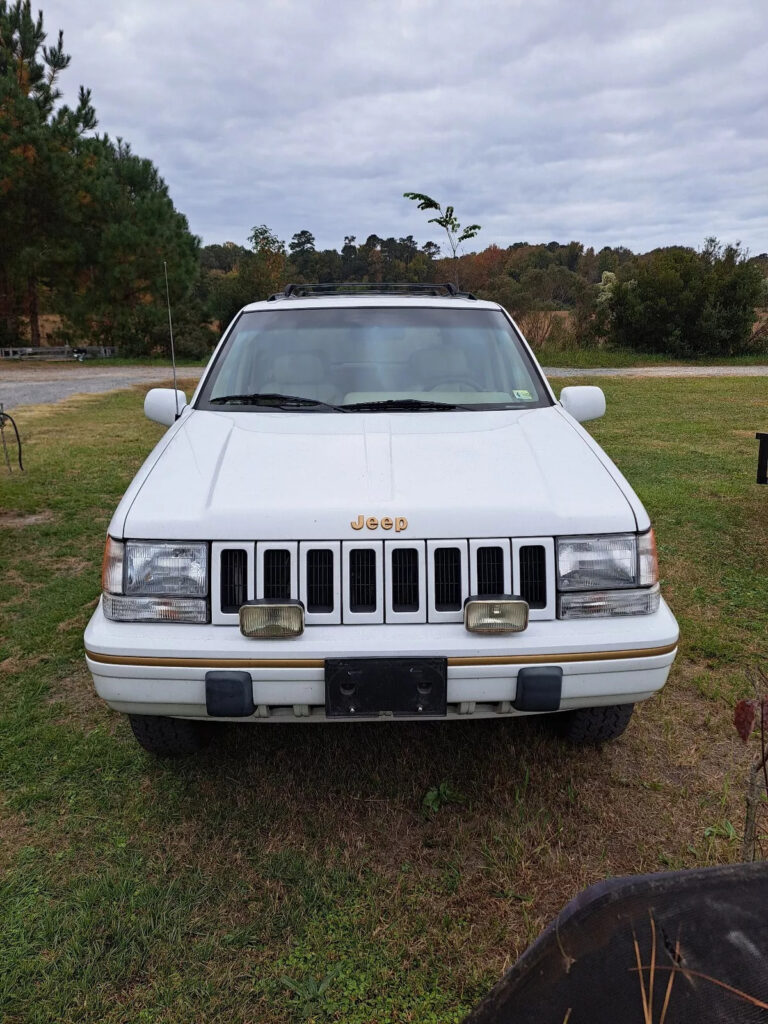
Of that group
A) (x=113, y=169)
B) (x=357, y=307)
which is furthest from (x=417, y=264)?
(x=357, y=307)

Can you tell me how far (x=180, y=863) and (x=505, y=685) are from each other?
117cm

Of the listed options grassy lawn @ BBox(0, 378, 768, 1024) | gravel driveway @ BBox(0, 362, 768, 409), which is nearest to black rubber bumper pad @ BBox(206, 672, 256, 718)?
grassy lawn @ BBox(0, 378, 768, 1024)

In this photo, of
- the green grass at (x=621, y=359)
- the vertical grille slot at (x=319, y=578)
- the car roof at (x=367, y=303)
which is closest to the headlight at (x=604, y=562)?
the vertical grille slot at (x=319, y=578)

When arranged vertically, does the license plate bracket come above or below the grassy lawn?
above

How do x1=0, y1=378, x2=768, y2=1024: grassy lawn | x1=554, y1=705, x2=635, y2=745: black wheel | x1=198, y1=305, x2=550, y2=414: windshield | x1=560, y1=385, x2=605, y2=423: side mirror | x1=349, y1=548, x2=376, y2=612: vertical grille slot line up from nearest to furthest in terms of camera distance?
1. x1=0, y1=378, x2=768, y2=1024: grassy lawn
2. x1=349, y1=548, x2=376, y2=612: vertical grille slot
3. x1=554, y1=705, x2=635, y2=745: black wheel
4. x1=198, y1=305, x2=550, y2=414: windshield
5. x1=560, y1=385, x2=605, y2=423: side mirror

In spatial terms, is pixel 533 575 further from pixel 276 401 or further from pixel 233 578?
pixel 276 401

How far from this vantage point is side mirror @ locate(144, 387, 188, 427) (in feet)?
12.6

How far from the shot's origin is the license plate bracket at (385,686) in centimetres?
224

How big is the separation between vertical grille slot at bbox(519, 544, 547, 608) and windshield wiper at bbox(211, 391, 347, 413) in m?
1.22

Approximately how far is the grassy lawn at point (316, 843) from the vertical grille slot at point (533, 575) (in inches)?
31.9

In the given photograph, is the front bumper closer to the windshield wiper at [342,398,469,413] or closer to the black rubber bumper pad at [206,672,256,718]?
the black rubber bumper pad at [206,672,256,718]

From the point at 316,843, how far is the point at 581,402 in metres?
2.30

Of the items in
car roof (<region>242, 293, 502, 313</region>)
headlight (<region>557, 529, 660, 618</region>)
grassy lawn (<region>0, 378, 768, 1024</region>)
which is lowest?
grassy lawn (<region>0, 378, 768, 1024</region>)

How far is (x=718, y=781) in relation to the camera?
2863 mm
